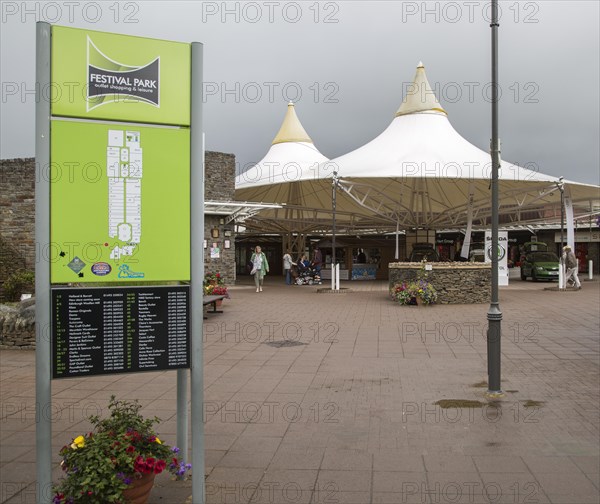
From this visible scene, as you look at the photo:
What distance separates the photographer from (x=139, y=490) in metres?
3.54

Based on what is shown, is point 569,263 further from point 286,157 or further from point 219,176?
point 286,157

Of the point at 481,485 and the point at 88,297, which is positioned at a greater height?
the point at 88,297

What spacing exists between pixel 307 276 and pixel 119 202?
25254mm

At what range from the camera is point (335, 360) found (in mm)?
8859

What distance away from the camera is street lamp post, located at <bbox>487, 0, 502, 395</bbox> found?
6738mm

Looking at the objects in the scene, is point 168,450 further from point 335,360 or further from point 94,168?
point 335,360

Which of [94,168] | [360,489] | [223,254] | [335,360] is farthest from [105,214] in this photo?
[223,254]

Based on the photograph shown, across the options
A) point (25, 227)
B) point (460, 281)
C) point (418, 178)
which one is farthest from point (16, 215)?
point (418, 178)

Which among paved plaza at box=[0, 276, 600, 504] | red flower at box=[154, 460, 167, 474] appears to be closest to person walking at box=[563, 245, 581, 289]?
paved plaza at box=[0, 276, 600, 504]

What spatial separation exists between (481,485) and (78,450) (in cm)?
267

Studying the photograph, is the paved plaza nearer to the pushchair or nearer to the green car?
the pushchair

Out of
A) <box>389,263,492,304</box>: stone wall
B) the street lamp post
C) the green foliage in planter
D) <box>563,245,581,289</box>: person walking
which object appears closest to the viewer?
the street lamp post

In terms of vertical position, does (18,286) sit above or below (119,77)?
below

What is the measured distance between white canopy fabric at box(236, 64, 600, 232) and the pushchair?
3.11 meters
